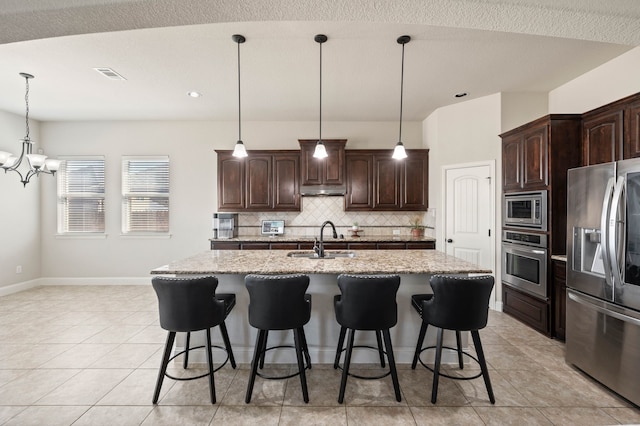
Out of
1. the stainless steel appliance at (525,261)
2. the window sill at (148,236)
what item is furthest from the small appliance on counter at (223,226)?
the stainless steel appliance at (525,261)

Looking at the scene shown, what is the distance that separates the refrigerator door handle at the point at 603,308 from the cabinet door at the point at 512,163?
1579 mm

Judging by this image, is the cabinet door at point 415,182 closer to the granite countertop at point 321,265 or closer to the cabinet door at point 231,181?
the granite countertop at point 321,265

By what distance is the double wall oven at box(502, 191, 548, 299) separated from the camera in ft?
10.9

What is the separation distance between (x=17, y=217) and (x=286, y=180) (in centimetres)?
457

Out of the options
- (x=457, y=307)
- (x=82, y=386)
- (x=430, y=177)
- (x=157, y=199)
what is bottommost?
(x=82, y=386)

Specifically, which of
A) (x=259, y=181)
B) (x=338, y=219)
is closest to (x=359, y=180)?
(x=338, y=219)

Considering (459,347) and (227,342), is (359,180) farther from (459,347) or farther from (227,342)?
(227,342)

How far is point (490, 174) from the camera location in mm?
4219

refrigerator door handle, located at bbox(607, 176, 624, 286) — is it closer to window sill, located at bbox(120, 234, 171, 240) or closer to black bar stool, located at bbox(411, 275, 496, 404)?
black bar stool, located at bbox(411, 275, 496, 404)

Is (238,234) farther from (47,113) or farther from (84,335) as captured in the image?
(47,113)

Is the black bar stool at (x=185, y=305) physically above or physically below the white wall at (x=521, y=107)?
below

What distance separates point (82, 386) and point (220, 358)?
105 cm

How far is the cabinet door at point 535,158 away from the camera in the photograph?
130 inches

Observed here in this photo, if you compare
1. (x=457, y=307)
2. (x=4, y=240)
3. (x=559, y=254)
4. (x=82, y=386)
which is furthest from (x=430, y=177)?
(x=4, y=240)
